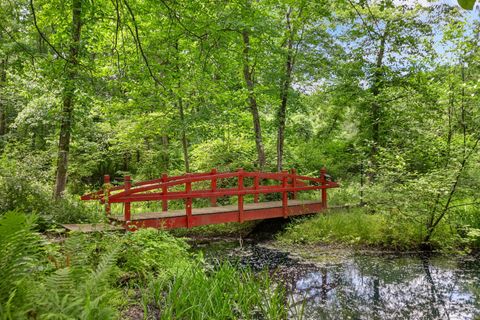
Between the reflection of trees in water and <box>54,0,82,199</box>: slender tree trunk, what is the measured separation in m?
4.85

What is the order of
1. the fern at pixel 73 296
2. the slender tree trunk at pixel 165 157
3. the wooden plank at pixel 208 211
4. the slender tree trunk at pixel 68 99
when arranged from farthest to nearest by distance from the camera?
the slender tree trunk at pixel 165 157 → the wooden plank at pixel 208 211 → the slender tree trunk at pixel 68 99 → the fern at pixel 73 296

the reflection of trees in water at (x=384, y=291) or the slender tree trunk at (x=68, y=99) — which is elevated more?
the slender tree trunk at (x=68, y=99)

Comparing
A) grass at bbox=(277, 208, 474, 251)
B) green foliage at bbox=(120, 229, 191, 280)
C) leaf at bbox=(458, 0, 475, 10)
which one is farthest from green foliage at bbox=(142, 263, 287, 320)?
grass at bbox=(277, 208, 474, 251)

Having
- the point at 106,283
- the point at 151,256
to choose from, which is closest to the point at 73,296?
the point at 106,283

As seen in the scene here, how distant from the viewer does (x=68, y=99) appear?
7.32 m

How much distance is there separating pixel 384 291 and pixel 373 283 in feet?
1.32

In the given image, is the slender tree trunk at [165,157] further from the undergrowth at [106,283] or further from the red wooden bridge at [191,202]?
the undergrowth at [106,283]

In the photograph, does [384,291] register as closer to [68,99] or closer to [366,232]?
[366,232]

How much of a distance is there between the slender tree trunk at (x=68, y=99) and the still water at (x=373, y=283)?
366 cm

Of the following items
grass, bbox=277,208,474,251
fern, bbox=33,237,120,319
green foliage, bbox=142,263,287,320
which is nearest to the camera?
fern, bbox=33,237,120,319

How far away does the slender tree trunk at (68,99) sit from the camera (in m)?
5.77

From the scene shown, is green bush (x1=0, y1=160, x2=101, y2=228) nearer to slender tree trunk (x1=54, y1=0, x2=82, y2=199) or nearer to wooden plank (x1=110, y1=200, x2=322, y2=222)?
wooden plank (x1=110, y1=200, x2=322, y2=222)

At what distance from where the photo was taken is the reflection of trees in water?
486 cm

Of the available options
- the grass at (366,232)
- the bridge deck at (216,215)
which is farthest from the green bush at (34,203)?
the grass at (366,232)
